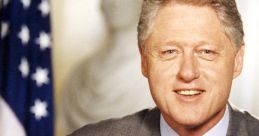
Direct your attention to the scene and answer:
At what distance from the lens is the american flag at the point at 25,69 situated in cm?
183

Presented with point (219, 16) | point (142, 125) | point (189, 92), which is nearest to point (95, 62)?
point (142, 125)

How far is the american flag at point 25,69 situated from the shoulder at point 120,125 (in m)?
0.17

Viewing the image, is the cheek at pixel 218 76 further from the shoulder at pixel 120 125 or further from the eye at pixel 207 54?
the shoulder at pixel 120 125

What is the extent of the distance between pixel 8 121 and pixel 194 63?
2.76 ft

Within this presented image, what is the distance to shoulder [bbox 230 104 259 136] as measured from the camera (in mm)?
1656

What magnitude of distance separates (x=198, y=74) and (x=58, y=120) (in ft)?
2.23

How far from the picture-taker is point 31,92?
187 cm

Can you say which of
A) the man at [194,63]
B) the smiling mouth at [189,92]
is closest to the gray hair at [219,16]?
the man at [194,63]

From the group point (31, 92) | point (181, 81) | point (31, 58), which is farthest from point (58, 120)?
point (181, 81)

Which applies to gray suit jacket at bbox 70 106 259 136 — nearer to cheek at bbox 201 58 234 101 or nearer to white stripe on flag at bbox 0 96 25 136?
cheek at bbox 201 58 234 101

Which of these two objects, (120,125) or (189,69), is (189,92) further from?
(120,125)

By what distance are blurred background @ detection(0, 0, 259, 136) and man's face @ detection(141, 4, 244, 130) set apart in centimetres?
12

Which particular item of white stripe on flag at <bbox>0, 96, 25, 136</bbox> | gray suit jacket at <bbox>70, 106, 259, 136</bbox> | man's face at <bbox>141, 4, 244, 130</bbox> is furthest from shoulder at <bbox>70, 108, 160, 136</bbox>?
white stripe on flag at <bbox>0, 96, 25, 136</bbox>

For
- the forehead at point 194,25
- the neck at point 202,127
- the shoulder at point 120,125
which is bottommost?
the shoulder at point 120,125
